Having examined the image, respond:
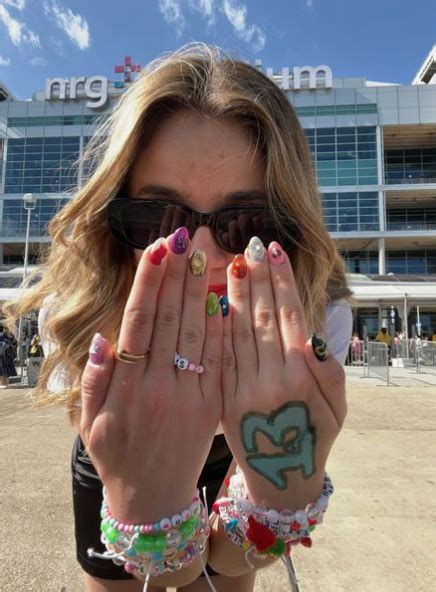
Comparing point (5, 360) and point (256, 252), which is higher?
point (256, 252)

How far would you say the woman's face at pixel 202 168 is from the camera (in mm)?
1521

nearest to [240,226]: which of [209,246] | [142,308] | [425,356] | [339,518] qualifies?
[209,246]

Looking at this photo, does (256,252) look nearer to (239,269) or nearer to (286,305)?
(239,269)

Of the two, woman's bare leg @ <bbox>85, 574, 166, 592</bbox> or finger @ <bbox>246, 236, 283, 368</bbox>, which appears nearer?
finger @ <bbox>246, 236, 283, 368</bbox>

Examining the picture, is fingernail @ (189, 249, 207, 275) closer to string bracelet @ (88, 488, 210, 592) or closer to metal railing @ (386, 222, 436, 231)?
string bracelet @ (88, 488, 210, 592)

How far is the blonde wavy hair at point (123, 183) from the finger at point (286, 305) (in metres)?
0.49

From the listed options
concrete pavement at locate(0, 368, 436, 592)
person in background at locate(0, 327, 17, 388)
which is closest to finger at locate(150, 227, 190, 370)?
concrete pavement at locate(0, 368, 436, 592)

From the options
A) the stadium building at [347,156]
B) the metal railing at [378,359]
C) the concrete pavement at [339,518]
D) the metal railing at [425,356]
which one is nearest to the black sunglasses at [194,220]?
the concrete pavement at [339,518]

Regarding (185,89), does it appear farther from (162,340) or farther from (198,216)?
(162,340)

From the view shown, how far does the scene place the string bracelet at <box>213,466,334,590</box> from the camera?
107 cm

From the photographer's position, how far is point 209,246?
149 cm

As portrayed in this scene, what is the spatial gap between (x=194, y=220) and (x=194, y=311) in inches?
22.1

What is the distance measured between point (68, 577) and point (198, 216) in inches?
83.0

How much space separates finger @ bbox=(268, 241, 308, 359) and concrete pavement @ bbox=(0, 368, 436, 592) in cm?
190
